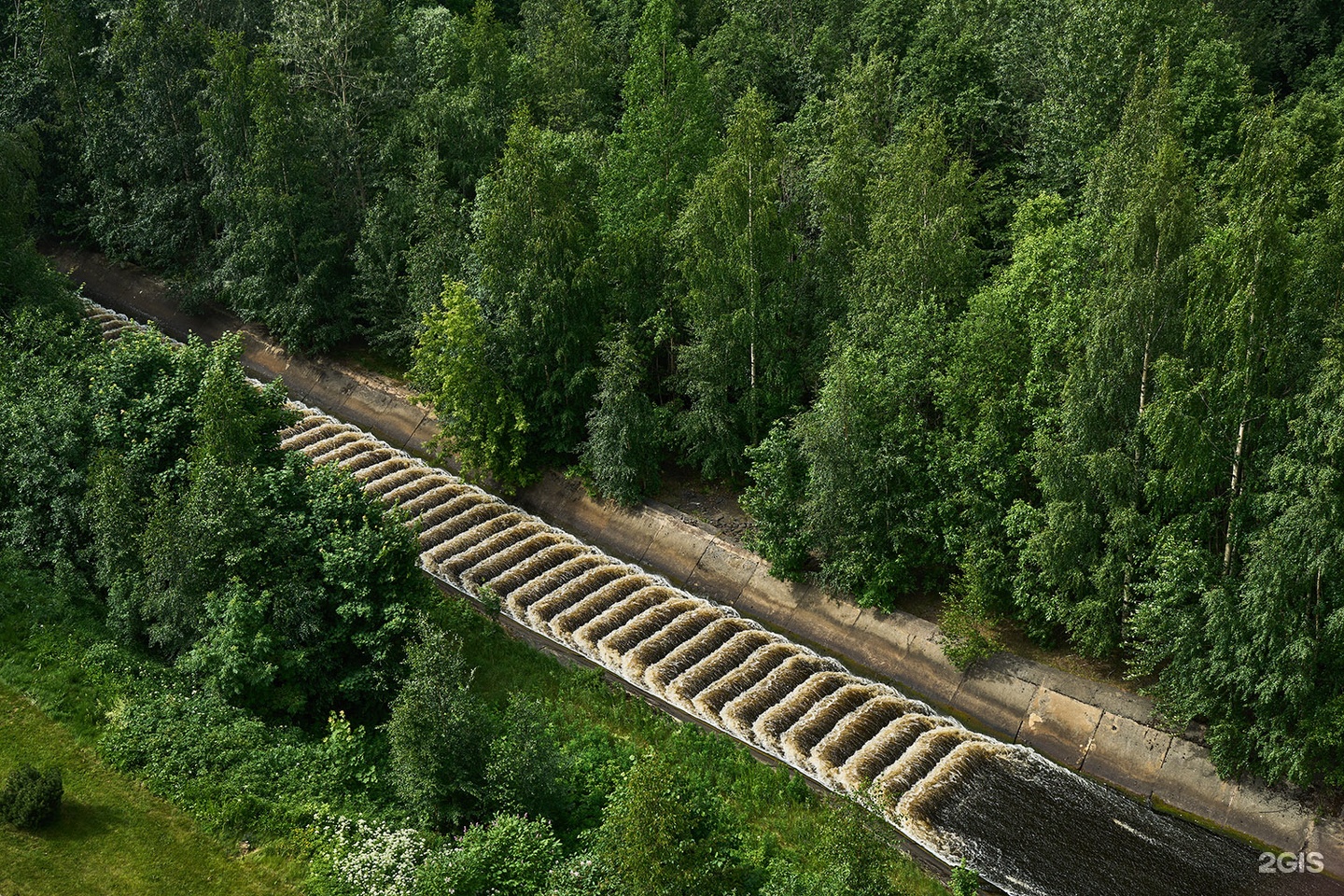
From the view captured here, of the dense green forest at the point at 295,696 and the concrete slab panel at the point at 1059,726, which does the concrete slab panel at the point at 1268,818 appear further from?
the dense green forest at the point at 295,696

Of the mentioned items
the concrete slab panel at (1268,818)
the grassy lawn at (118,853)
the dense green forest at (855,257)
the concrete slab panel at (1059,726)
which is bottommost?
the concrete slab panel at (1059,726)

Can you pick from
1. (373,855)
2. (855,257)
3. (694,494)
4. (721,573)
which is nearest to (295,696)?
(373,855)

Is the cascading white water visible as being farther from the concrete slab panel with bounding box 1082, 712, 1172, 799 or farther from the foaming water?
the concrete slab panel with bounding box 1082, 712, 1172, 799

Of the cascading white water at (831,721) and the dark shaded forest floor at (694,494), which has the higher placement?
the dark shaded forest floor at (694,494)

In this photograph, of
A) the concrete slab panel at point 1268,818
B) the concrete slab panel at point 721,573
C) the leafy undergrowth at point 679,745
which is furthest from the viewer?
the concrete slab panel at point 721,573

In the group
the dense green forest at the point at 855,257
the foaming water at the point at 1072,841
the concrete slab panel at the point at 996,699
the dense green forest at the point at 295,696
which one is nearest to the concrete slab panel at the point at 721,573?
the dense green forest at the point at 855,257

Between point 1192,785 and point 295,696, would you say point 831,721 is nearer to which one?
point 1192,785

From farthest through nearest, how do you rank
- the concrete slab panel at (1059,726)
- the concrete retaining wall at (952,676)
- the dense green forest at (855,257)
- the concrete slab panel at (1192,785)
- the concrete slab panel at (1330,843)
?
the concrete slab panel at (1059,726)
the concrete slab panel at (1192,785)
the concrete retaining wall at (952,676)
the dense green forest at (855,257)
the concrete slab panel at (1330,843)
